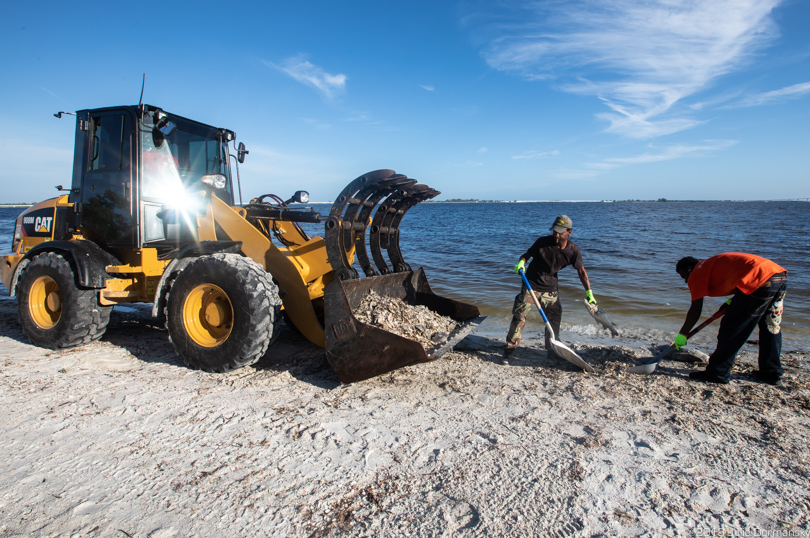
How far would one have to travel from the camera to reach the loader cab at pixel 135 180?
206 inches

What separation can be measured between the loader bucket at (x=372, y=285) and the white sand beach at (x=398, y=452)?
0.33 m

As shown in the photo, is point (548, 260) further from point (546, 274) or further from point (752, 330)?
point (752, 330)

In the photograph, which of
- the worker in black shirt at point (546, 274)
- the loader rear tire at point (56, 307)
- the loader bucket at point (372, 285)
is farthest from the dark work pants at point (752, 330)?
the loader rear tire at point (56, 307)

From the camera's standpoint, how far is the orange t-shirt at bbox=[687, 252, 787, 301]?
A: 4.40 m

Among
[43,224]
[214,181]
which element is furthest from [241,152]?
[43,224]

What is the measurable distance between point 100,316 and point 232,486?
144 inches

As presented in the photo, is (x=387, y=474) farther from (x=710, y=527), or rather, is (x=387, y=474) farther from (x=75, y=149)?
(x=75, y=149)

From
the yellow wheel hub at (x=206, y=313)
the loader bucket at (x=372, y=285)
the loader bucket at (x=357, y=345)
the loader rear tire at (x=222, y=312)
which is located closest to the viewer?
the loader bucket at (x=357, y=345)

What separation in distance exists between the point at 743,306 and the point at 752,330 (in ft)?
0.75

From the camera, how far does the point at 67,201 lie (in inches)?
227

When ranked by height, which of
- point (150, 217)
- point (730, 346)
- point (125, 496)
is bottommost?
point (125, 496)

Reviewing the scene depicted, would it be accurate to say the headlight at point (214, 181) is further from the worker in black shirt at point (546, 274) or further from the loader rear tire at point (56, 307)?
the worker in black shirt at point (546, 274)

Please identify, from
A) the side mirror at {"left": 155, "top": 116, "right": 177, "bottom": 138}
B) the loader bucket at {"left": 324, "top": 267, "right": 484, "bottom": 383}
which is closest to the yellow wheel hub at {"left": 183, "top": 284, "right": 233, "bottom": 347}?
the loader bucket at {"left": 324, "top": 267, "right": 484, "bottom": 383}

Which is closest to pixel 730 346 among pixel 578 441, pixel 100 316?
pixel 578 441
